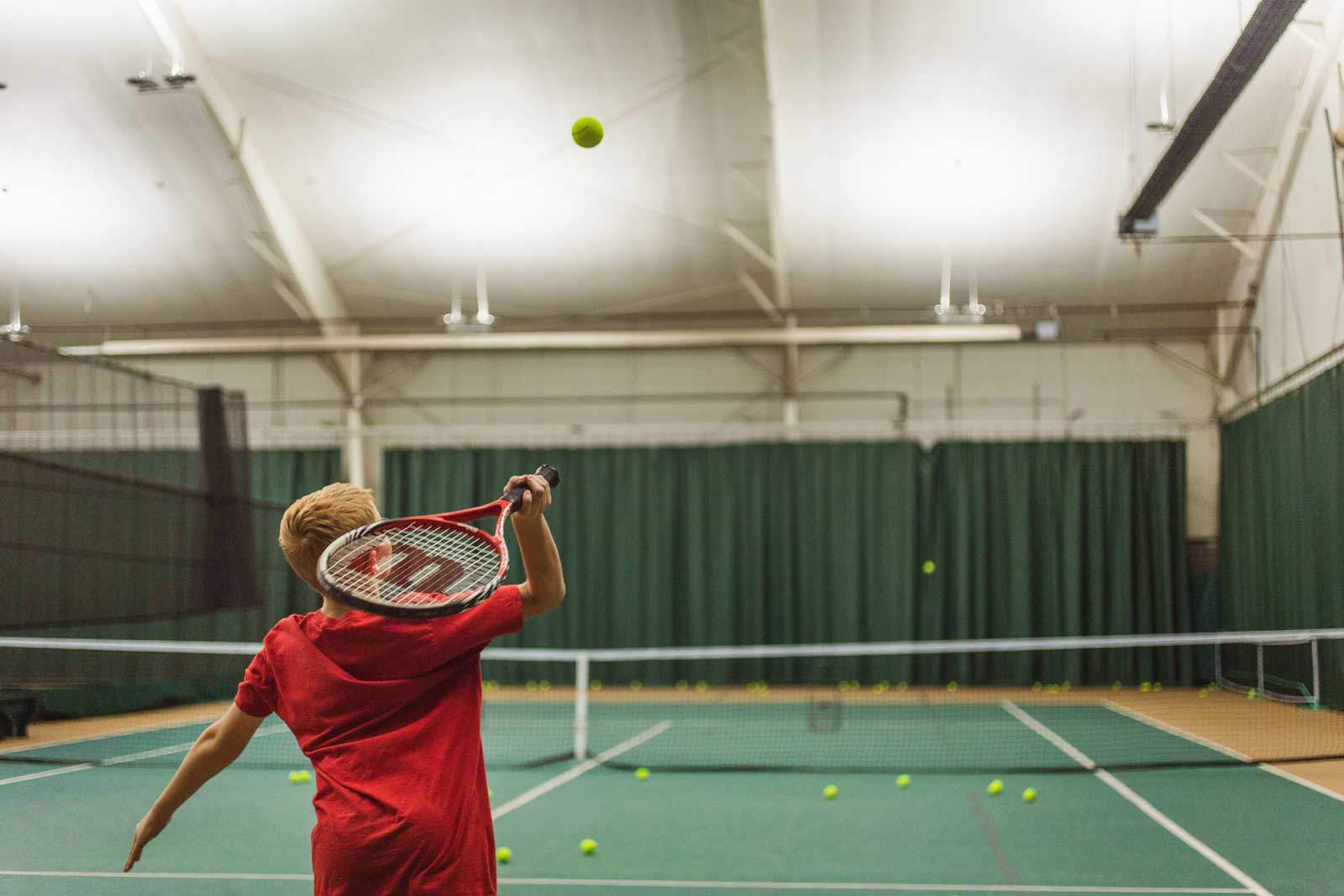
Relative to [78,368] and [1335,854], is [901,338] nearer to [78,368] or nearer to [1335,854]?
[1335,854]

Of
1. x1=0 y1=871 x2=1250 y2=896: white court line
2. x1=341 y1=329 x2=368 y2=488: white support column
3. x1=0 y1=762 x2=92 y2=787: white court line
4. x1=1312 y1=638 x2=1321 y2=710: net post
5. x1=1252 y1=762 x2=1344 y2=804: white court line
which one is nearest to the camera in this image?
x1=0 y1=762 x2=92 y2=787: white court line

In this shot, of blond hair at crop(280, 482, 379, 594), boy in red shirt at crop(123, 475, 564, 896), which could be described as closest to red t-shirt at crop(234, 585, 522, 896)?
boy in red shirt at crop(123, 475, 564, 896)

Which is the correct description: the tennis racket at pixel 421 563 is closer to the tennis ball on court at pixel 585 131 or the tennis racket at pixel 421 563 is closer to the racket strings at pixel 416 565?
the racket strings at pixel 416 565

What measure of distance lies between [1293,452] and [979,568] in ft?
14.3

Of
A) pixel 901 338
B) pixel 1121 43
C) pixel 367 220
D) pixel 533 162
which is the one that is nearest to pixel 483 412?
pixel 367 220

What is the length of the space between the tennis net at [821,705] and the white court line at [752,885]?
1.96 ft

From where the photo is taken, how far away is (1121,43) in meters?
10.8

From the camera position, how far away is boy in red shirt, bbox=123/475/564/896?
1.89 meters

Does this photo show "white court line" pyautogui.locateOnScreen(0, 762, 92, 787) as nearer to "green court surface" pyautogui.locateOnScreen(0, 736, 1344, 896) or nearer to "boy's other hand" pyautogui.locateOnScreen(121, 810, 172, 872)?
"green court surface" pyautogui.locateOnScreen(0, 736, 1344, 896)

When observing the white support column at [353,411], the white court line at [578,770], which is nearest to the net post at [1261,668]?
the white court line at [578,770]

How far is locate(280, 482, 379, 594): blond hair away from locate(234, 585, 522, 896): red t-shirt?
11cm

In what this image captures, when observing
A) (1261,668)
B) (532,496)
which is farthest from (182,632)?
(532,496)

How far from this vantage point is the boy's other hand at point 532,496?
1.93 metres

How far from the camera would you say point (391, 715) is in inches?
76.9
